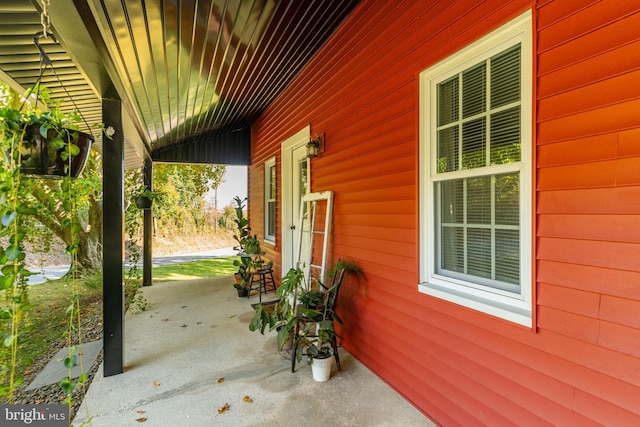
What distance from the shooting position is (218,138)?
672 centimetres

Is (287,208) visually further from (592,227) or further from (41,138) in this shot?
(592,227)

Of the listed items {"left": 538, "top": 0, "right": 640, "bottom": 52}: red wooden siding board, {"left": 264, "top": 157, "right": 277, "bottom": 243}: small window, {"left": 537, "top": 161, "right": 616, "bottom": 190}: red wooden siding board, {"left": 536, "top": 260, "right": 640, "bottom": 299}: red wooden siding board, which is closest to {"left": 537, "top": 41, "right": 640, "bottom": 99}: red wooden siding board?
{"left": 538, "top": 0, "right": 640, "bottom": 52}: red wooden siding board

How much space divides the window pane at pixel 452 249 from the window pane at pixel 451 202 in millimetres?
66

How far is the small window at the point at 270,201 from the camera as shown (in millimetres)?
5609

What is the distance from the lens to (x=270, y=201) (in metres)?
5.81

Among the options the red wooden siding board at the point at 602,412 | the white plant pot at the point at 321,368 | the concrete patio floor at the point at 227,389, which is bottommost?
the concrete patio floor at the point at 227,389

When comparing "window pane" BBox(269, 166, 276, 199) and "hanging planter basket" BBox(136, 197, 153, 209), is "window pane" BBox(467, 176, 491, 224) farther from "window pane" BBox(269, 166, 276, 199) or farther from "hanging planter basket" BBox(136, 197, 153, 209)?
"hanging planter basket" BBox(136, 197, 153, 209)

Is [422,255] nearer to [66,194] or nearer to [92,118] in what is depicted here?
[66,194]

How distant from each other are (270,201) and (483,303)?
15.1 feet

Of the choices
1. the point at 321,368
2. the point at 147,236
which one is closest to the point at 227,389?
the point at 321,368

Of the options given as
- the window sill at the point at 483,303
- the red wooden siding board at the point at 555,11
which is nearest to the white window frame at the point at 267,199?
the window sill at the point at 483,303

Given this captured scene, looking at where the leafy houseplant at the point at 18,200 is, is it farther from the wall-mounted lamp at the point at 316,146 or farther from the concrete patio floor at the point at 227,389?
the wall-mounted lamp at the point at 316,146

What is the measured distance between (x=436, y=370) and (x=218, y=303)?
362 cm

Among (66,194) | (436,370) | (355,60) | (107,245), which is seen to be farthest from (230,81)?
(436,370)
